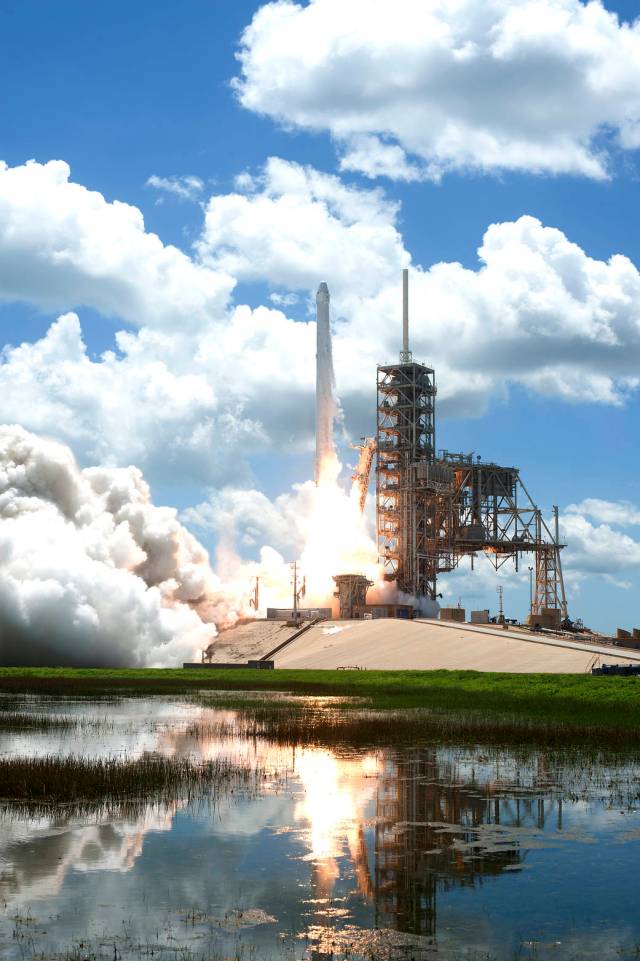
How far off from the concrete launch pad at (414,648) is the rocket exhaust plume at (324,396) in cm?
1817

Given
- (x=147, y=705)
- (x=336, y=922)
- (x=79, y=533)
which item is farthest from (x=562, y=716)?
(x=79, y=533)

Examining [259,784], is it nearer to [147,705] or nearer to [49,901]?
[49,901]

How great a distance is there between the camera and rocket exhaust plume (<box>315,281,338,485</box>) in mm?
112250

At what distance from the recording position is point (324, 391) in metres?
113

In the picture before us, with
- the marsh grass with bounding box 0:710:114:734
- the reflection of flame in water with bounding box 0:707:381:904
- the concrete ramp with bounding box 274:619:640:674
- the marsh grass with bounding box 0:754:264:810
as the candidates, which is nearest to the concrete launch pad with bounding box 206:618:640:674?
the concrete ramp with bounding box 274:619:640:674

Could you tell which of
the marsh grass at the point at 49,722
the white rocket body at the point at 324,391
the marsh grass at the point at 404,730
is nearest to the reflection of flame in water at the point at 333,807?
the marsh grass at the point at 404,730

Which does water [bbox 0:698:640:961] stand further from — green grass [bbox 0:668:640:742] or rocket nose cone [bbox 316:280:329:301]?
rocket nose cone [bbox 316:280:329:301]

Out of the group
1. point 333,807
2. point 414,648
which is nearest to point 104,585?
point 414,648

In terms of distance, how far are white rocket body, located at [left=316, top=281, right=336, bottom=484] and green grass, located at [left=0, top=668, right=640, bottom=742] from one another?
35964mm

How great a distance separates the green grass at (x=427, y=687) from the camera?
138 feet

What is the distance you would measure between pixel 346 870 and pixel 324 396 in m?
98.4

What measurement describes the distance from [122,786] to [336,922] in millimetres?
10301

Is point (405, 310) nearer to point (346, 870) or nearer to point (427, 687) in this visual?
point (427, 687)

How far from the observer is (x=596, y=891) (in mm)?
14883
